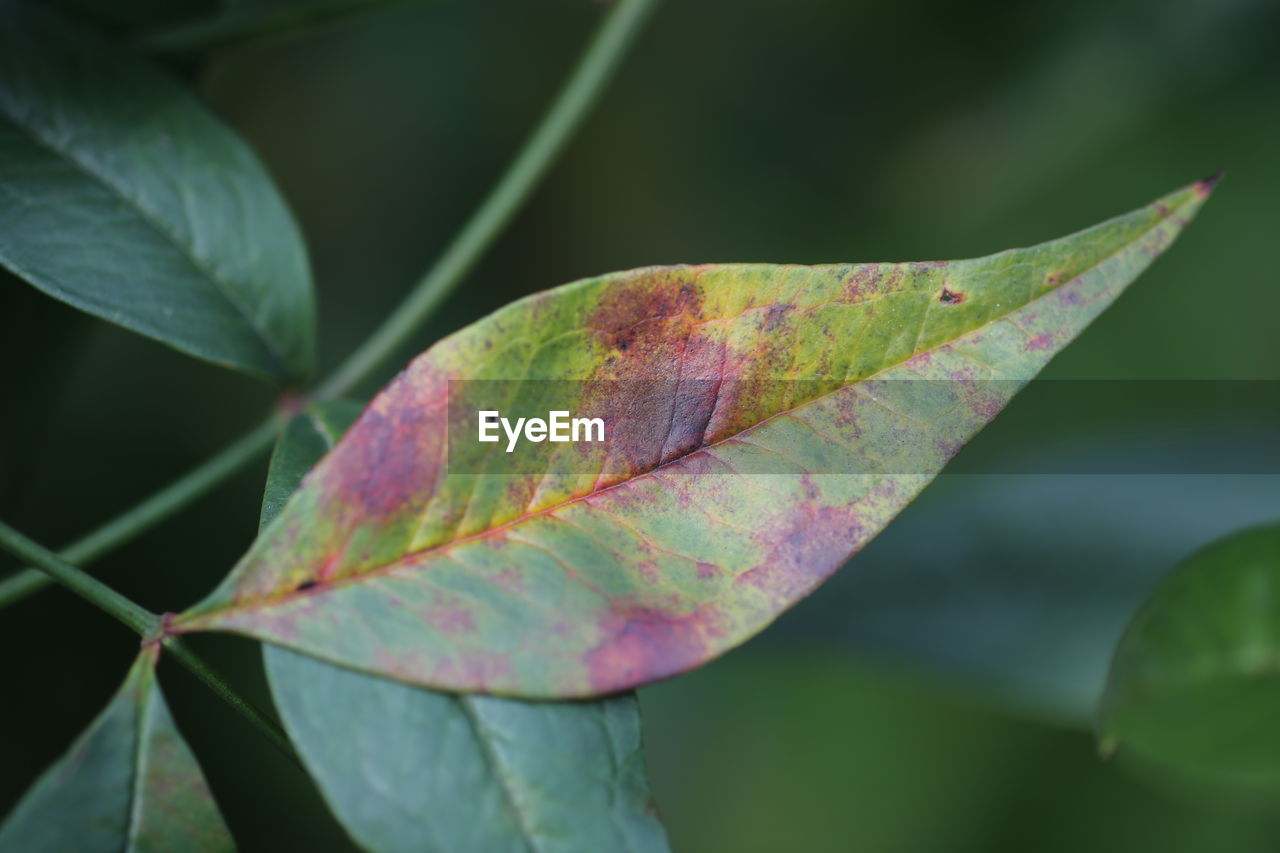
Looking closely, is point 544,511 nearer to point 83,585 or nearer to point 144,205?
point 83,585

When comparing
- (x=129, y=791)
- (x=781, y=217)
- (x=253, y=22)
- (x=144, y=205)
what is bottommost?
(x=129, y=791)

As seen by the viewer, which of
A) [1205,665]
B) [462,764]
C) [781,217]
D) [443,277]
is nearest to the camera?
[462,764]

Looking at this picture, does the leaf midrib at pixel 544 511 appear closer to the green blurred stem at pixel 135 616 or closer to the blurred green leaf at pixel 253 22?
the green blurred stem at pixel 135 616

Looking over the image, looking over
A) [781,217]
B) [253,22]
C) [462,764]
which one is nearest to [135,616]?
[462,764]

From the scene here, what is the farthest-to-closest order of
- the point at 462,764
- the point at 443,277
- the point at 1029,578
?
the point at 1029,578 → the point at 443,277 → the point at 462,764

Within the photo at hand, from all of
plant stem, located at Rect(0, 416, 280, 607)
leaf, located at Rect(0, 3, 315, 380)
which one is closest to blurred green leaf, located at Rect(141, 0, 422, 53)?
leaf, located at Rect(0, 3, 315, 380)

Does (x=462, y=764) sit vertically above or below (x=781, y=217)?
below

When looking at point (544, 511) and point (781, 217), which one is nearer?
point (544, 511)
